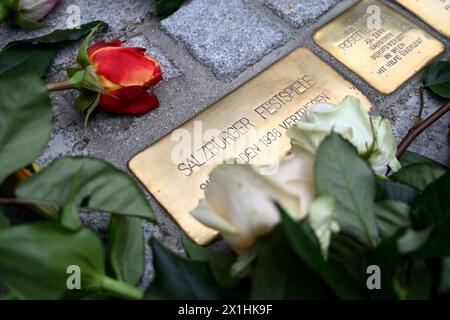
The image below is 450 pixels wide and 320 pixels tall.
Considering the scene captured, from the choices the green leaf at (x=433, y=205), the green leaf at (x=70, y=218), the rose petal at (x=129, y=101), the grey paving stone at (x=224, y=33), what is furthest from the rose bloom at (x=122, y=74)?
the green leaf at (x=433, y=205)

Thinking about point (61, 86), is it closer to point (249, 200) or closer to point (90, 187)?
point (90, 187)

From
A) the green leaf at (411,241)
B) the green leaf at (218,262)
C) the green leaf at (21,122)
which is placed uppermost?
the green leaf at (21,122)

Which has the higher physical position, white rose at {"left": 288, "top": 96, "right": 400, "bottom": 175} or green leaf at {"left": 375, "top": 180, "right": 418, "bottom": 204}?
white rose at {"left": 288, "top": 96, "right": 400, "bottom": 175}

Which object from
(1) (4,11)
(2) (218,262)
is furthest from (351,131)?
(1) (4,11)

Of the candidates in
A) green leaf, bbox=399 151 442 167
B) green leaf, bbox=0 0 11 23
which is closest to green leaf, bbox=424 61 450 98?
green leaf, bbox=399 151 442 167

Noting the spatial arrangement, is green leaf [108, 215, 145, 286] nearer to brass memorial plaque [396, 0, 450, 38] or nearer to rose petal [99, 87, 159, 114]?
rose petal [99, 87, 159, 114]

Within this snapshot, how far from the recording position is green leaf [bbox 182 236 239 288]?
0.52m

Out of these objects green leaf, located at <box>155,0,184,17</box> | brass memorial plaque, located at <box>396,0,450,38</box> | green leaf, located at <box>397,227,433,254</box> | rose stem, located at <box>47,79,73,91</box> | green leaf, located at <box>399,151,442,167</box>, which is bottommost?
green leaf, located at <box>399,151,442,167</box>

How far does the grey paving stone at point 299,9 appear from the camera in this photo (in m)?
0.86

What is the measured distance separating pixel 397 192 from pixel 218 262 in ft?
0.58

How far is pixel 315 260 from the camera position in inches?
15.6

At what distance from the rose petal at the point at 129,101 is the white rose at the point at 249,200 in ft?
0.88

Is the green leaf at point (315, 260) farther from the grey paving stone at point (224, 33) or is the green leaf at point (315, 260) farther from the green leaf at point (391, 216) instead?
the grey paving stone at point (224, 33)

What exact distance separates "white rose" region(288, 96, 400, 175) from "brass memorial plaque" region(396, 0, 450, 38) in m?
0.35
